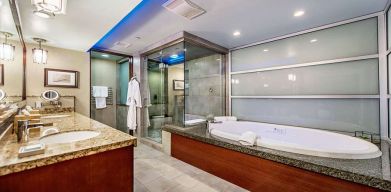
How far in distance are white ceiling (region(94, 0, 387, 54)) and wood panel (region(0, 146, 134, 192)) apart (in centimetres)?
169

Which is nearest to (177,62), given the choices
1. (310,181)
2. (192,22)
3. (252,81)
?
(192,22)

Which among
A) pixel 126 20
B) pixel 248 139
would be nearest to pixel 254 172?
pixel 248 139

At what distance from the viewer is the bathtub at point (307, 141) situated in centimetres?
146

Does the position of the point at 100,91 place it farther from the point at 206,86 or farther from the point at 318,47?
the point at 318,47

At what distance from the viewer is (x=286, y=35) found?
274cm

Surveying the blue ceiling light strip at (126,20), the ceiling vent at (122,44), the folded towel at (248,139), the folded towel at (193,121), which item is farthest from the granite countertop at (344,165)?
the ceiling vent at (122,44)

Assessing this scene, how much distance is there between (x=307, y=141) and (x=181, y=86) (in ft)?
7.38

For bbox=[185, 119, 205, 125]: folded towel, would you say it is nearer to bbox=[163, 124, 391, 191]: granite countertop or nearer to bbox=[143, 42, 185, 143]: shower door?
bbox=[143, 42, 185, 143]: shower door

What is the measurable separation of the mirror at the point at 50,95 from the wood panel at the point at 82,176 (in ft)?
9.12

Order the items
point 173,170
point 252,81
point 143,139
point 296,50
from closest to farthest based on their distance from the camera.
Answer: point 173,170, point 296,50, point 252,81, point 143,139

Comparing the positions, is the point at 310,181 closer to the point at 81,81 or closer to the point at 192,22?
the point at 192,22

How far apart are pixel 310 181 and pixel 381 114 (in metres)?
1.55

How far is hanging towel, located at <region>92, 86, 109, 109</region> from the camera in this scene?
3.68 meters

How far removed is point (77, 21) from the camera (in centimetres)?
204
